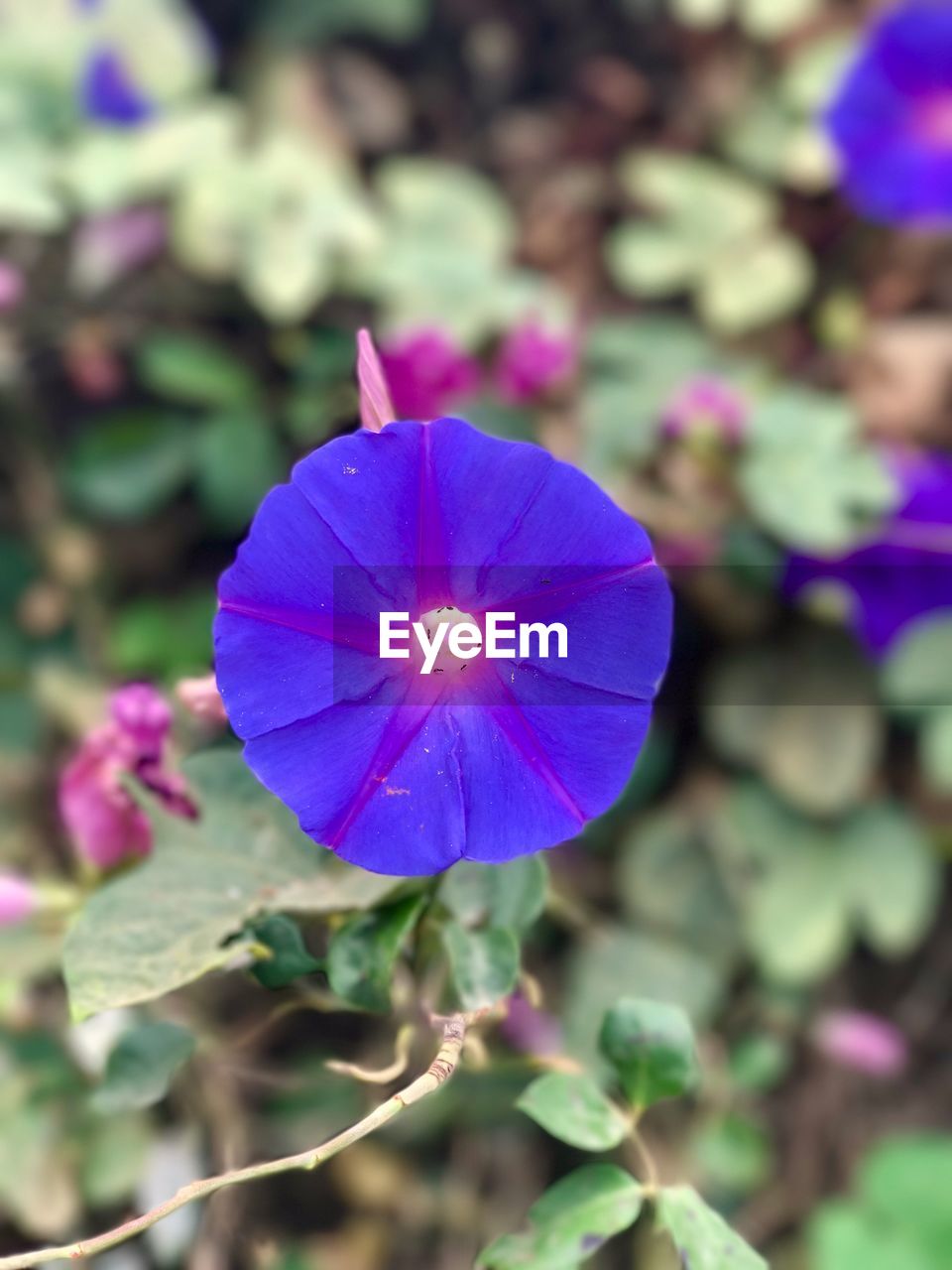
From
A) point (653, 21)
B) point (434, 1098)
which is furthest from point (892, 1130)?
point (653, 21)

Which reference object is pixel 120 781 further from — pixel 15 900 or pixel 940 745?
pixel 940 745

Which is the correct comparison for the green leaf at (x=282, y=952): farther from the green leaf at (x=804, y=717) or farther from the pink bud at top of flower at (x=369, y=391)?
the green leaf at (x=804, y=717)

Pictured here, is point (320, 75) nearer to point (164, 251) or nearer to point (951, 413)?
point (164, 251)

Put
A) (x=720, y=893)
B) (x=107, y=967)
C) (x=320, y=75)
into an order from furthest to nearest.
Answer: (x=320, y=75)
(x=720, y=893)
(x=107, y=967)

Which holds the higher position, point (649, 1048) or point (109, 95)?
point (109, 95)

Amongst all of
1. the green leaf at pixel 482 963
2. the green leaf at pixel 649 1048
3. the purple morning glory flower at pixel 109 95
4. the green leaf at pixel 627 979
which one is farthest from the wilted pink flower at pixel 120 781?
the purple morning glory flower at pixel 109 95

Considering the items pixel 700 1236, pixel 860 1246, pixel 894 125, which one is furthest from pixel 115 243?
pixel 860 1246
